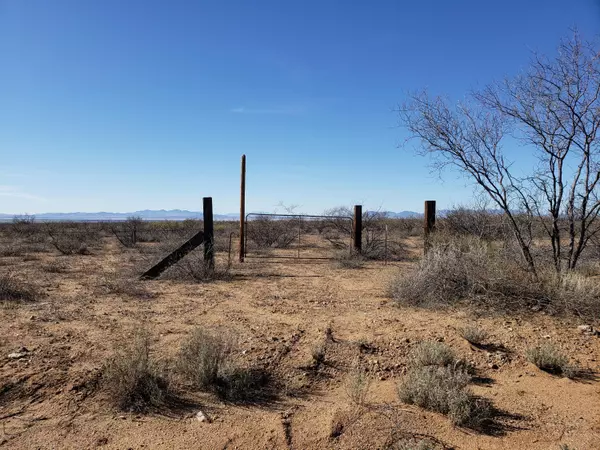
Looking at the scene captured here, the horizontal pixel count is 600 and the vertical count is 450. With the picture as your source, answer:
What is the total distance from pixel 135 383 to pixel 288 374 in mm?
1611

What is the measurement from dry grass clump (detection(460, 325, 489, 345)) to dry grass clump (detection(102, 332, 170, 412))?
3749mm

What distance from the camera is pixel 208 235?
1093 centimetres

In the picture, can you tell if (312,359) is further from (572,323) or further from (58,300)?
(58,300)

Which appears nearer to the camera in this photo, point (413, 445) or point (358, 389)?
Result: point (413, 445)

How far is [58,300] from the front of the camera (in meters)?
7.75

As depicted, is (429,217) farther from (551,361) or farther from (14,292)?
(14,292)

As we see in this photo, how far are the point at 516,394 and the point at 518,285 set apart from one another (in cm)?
331

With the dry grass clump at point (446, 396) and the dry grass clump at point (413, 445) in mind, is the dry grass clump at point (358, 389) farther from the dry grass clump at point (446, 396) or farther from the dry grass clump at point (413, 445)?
the dry grass clump at point (413, 445)

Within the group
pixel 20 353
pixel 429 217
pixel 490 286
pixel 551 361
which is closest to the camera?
pixel 551 361

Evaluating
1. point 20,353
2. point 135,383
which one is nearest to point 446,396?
point 135,383

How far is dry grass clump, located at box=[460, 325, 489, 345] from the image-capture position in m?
5.43

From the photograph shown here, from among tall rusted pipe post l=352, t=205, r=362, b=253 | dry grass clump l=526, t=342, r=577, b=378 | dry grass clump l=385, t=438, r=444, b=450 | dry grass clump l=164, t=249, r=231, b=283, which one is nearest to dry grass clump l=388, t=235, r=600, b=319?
dry grass clump l=526, t=342, r=577, b=378

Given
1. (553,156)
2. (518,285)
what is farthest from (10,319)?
(553,156)

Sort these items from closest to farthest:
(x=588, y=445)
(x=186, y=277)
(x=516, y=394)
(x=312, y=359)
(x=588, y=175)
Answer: (x=588, y=445), (x=516, y=394), (x=312, y=359), (x=588, y=175), (x=186, y=277)
